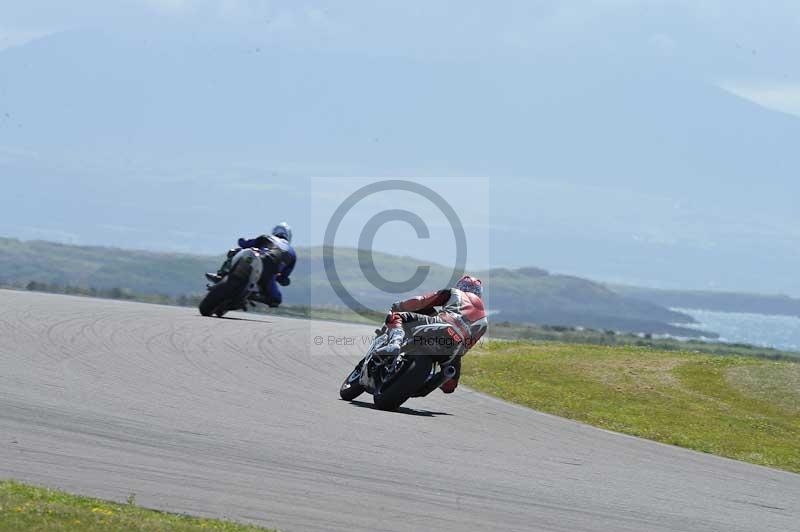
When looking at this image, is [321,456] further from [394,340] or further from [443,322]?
[443,322]

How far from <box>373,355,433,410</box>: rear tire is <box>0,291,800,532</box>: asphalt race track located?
326mm

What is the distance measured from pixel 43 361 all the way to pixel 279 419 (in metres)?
4.62

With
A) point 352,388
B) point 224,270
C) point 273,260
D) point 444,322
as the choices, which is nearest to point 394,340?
point 444,322

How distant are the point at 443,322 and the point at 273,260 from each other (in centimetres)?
1108

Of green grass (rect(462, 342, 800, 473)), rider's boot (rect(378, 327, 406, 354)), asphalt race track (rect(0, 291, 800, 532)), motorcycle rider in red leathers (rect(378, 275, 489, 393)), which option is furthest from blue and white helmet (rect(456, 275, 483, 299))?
green grass (rect(462, 342, 800, 473))

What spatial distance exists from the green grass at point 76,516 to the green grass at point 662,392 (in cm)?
971

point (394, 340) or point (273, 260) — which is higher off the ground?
point (273, 260)

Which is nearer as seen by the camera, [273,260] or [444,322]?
[444,322]

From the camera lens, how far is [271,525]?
1105cm

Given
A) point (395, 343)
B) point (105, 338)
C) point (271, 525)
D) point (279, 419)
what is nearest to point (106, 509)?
point (271, 525)

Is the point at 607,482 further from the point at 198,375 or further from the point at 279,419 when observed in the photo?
the point at 198,375

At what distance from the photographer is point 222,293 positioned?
2995 cm

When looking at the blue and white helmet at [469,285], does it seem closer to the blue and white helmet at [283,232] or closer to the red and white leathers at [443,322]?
the red and white leathers at [443,322]

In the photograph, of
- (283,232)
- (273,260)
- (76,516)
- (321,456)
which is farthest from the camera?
(283,232)
